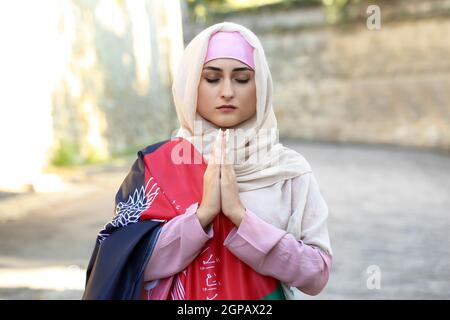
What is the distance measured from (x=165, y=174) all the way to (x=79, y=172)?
8020 millimetres

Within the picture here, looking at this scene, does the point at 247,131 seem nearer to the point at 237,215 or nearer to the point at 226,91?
the point at 226,91

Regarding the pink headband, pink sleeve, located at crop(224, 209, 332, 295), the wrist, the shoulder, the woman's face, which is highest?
the pink headband

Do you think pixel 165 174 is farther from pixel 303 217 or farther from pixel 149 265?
pixel 303 217

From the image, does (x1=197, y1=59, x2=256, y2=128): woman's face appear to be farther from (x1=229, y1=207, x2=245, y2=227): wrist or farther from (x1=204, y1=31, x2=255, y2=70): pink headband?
(x1=229, y1=207, x2=245, y2=227): wrist

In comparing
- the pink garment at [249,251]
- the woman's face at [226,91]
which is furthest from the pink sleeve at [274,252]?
the woman's face at [226,91]

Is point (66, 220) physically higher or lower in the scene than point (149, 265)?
lower

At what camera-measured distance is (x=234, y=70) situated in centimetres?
181

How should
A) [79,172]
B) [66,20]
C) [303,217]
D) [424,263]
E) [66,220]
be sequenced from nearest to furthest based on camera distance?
[303,217] → [424,263] → [66,220] → [79,172] → [66,20]

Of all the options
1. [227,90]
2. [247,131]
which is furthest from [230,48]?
[247,131]

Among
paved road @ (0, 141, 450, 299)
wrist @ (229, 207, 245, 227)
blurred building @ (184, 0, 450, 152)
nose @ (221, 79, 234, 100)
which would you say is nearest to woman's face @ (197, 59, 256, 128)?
nose @ (221, 79, 234, 100)

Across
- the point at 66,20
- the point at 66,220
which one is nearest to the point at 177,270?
the point at 66,220

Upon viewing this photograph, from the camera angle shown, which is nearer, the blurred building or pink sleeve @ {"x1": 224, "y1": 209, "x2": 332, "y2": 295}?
pink sleeve @ {"x1": 224, "y1": 209, "x2": 332, "y2": 295}

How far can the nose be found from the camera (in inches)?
70.6

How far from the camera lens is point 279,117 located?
16.2 metres
